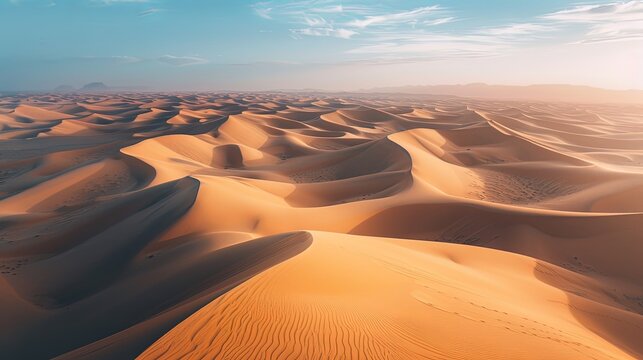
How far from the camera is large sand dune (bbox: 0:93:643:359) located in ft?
19.6

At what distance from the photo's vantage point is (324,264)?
826cm

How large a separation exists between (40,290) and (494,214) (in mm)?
16598

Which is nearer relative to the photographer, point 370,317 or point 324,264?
point 370,317

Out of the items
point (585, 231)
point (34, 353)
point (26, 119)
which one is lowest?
point (26, 119)

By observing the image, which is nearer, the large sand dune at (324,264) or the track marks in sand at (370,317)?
the track marks in sand at (370,317)

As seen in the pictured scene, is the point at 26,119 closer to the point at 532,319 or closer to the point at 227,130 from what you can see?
the point at 227,130

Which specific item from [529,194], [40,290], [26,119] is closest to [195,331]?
[40,290]

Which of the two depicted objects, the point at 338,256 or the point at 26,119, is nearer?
the point at 338,256

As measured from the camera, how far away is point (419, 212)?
17125mm

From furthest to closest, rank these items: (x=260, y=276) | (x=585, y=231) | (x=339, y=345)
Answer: (x=585, y=231)
(x=260, y=276)
(x=339, y=345)

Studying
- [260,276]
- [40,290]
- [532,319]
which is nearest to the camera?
[260,276]

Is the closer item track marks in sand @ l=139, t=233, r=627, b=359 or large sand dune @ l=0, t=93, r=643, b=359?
track marks in sand @ l=139, t=233, r=627, b=359

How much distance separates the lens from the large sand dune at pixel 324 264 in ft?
19.6

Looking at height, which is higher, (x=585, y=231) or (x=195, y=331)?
(x=195, y=331)
